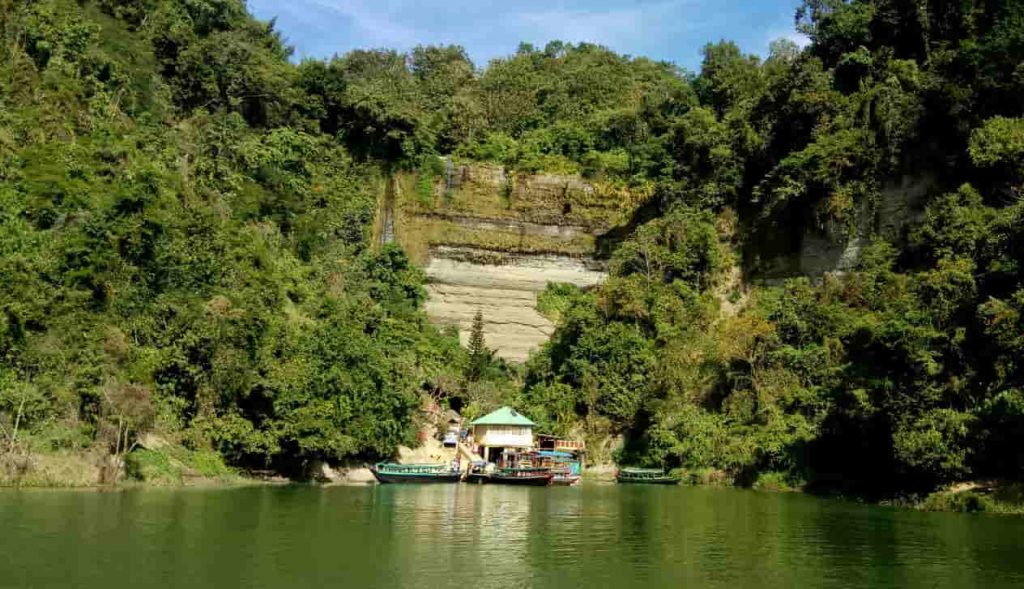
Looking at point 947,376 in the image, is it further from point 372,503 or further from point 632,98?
point 632,98

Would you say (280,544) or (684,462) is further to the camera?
(684,462)

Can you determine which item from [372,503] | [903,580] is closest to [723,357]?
[372,503]

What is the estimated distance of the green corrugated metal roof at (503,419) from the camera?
4062cm

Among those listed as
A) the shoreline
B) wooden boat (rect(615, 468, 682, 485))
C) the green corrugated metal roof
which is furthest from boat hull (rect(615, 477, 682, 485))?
the shoreline

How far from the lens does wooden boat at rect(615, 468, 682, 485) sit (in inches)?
1500

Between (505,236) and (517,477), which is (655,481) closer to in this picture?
(517,477)

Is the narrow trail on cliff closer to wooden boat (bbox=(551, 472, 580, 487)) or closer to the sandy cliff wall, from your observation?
the sandy cliff wall

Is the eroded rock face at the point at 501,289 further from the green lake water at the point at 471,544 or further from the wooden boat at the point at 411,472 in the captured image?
the green lake water at the point at 471,544

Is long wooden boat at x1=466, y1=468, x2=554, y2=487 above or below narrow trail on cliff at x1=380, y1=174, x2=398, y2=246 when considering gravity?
below

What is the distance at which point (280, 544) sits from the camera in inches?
650

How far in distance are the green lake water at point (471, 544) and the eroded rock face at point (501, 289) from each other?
23949mm

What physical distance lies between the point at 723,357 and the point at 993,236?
14399mm

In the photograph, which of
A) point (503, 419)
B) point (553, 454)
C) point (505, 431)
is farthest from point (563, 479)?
point (503, 419)

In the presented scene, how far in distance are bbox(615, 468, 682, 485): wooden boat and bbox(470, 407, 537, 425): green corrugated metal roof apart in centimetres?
468
